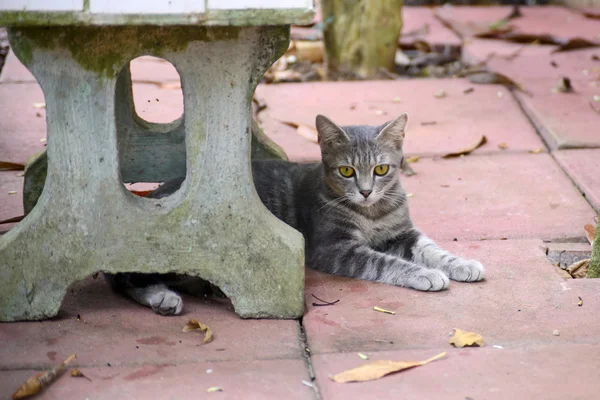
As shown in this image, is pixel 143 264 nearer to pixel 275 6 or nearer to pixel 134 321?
pixel 134 321

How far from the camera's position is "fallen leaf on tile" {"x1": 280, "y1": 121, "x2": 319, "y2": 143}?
5.23 meters

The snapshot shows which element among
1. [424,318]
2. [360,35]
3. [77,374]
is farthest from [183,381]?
[360,35]

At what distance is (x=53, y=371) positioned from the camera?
2.72m

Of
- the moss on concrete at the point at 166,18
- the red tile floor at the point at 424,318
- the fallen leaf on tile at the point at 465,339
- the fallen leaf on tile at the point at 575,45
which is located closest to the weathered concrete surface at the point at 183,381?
the red tile floor at the point at 424,318

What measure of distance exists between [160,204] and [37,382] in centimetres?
81

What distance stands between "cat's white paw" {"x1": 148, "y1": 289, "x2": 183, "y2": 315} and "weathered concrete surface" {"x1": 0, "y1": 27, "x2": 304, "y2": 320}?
0.14 meters

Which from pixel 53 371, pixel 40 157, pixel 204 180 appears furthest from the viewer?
pixel 40 157

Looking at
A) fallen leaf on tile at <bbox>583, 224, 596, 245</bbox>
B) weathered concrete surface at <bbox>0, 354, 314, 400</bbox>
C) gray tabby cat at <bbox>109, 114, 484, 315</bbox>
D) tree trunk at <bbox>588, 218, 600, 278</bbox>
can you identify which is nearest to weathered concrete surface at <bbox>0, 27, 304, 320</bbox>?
weathered concrete surface at <bbox>0, 354, 314, 400</bbox>

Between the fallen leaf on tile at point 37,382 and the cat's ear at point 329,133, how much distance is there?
1.71 meters

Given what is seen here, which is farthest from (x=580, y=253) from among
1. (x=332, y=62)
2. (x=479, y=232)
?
(x=332, y=62)

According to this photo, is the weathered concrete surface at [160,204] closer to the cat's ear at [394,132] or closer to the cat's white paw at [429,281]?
the cat's white paw at [429,281]

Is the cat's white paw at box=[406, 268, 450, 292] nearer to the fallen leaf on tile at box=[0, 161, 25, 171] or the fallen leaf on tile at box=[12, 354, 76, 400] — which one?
the fallen leaf on tile at box=[12, 354, 76, 400]

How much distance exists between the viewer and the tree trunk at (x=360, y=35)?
6.30 m

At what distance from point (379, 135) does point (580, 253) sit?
3.45 ft
